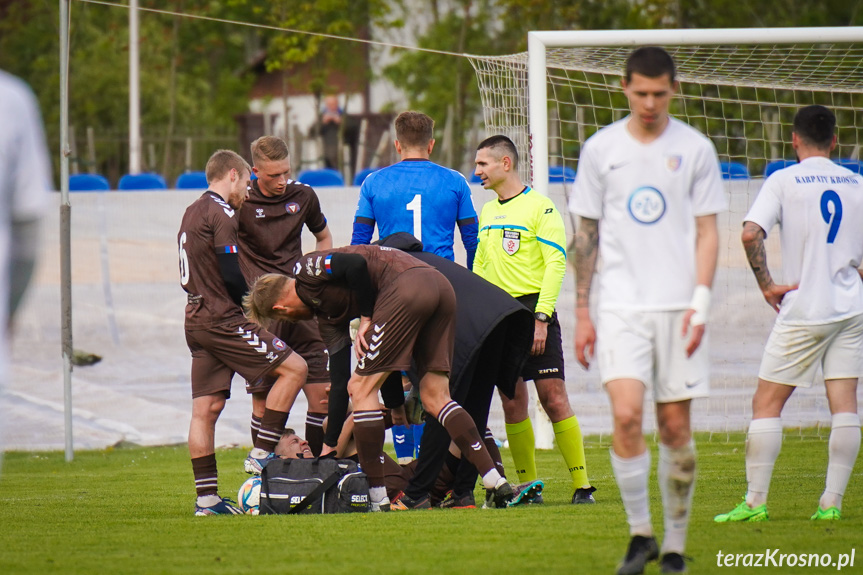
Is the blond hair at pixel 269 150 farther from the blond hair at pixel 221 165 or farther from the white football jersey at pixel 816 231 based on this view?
the white football jersey at pixel 816 231

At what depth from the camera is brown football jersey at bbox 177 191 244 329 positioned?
21.8ft

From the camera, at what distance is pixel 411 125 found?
23.6 feet

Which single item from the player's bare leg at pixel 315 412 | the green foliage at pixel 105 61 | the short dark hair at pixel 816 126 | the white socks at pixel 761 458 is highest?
the green foliage at pixel 105 61

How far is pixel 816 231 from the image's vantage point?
543 cm

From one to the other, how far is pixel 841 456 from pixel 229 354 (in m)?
3.52

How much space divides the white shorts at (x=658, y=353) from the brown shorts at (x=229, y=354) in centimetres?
306

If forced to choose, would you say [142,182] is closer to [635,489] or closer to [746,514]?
[746,514]

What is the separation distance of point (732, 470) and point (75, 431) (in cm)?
655

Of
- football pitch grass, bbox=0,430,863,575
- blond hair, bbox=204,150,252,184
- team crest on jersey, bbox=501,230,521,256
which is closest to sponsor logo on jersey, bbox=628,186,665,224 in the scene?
football pitch grass, bbox=0,430,863,575

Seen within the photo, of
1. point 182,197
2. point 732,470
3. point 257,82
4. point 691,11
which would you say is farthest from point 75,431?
point 257,82

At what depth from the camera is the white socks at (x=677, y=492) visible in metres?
4.16

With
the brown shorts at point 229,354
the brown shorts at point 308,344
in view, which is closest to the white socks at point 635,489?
the brown shorts at point 229,354

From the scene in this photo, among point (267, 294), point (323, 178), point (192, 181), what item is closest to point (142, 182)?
point (192, 181)

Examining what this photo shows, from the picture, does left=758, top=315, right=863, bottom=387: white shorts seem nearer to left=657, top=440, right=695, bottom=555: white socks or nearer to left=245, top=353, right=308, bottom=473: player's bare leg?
left=657, top=440, right=695, bottom=555: white socks
